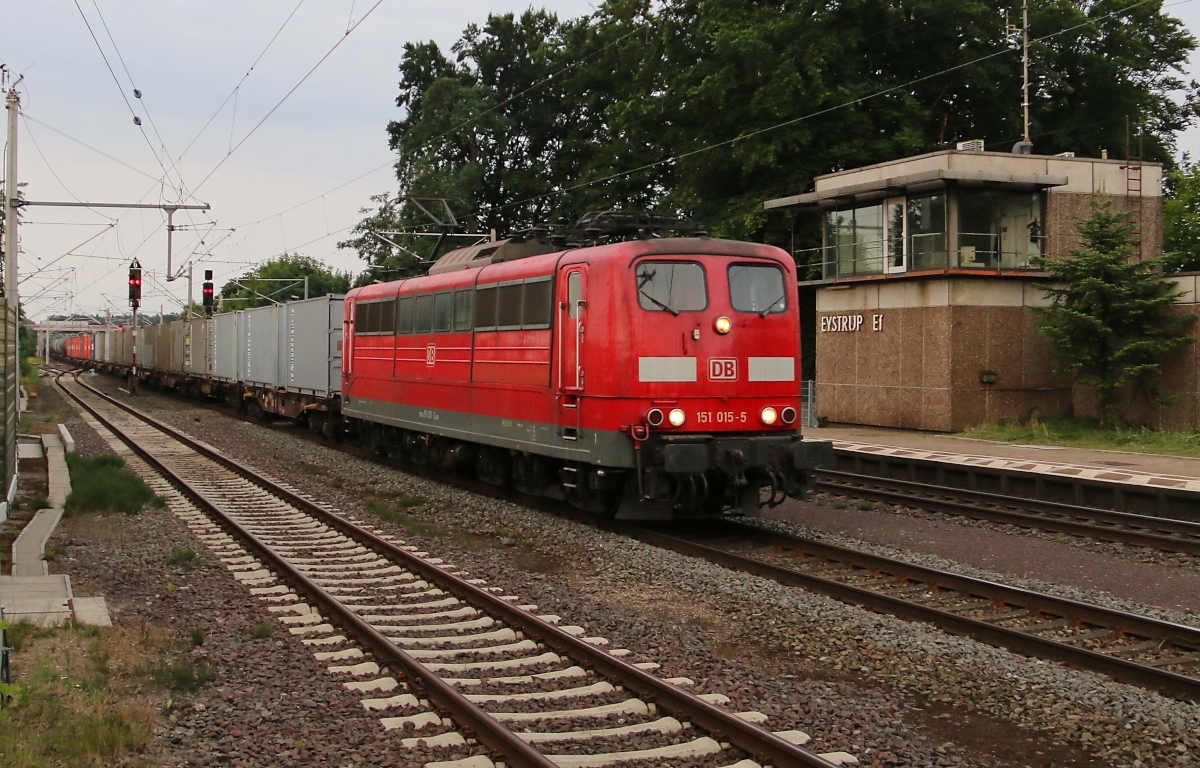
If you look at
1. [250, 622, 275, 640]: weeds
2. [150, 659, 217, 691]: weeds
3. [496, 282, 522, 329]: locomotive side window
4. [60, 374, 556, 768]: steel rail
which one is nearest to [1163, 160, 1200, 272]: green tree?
[496, 282, 522, 329]: locomotive side window

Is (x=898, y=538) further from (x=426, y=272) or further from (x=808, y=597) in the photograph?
(x=426, y=272)

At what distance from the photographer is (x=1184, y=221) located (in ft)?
124

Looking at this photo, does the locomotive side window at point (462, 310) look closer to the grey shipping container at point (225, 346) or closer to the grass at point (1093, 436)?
the grass at point (1093, 436)

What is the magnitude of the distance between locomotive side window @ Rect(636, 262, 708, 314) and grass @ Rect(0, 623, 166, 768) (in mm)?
6316

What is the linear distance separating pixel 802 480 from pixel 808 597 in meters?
3.33

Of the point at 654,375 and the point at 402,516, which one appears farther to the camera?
the point at 402,516

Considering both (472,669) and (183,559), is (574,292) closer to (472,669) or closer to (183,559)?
(183,559)

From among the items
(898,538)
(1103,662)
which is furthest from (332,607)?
(898,538)

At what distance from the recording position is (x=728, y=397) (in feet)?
40.8

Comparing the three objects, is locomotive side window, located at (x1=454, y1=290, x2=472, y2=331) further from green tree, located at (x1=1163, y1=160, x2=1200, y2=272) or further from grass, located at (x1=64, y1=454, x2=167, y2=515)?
green tree, located at (x1=1163, y1=160, x2=1200, y2=272)

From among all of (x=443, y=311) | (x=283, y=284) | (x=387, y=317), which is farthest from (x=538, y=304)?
(x=283, y=284)

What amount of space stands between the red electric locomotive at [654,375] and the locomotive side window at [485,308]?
0.14 meters

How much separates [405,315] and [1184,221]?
29.7 metres

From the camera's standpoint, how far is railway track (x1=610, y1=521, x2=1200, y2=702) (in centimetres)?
755
